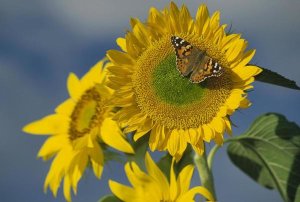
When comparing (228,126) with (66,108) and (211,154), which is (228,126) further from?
(66,108)

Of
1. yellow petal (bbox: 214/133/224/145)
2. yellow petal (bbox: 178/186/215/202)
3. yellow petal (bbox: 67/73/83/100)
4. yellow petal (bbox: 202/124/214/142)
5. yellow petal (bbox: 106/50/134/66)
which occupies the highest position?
yellow petal (bbox: 67/73/83/100)

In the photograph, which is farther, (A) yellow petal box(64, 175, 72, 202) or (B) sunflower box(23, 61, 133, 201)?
(A) yellow petal box(64, 175, 72, 202)

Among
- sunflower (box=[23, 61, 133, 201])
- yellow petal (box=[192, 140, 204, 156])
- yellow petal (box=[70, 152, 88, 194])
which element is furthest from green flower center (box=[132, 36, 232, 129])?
yellow petal (box=[70, 152, 88, 194])

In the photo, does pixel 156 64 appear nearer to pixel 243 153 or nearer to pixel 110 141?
pixel 110 141

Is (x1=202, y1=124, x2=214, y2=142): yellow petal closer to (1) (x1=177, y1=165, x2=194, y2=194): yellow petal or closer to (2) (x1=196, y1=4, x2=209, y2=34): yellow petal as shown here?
(1) (x1=177, y1=165, x2=194, y2=194): yellow petal

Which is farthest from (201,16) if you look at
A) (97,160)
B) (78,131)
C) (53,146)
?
(53,146)

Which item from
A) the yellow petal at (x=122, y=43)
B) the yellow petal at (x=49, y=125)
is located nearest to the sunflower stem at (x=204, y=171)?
the yellow petal at (x=122, y=43)
